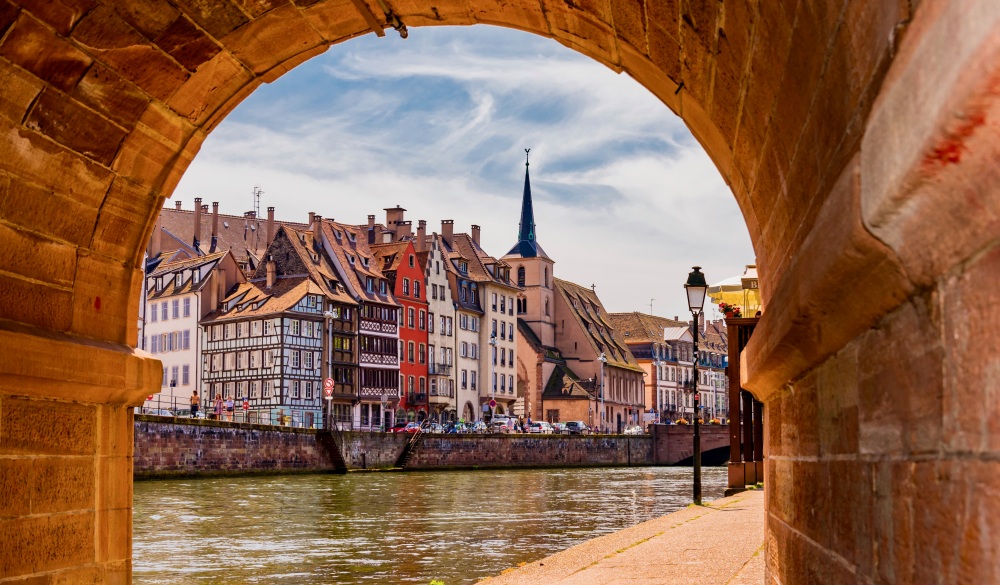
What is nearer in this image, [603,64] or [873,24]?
[873,24]

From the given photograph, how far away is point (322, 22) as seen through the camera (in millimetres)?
7094

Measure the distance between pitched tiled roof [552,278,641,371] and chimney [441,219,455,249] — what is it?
16744 mm

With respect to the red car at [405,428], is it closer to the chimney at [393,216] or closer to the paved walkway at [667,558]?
the chimney at [393,216]

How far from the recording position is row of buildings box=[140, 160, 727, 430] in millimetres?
67188

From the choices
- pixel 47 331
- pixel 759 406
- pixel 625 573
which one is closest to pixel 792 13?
pixel 47 331

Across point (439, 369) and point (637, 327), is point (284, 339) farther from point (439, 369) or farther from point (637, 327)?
point (637, 327)

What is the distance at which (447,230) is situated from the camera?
3521 inches

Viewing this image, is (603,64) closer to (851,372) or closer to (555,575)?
(851,372)

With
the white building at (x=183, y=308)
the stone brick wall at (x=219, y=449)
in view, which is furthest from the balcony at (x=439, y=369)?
the stone brick wall at (x=219, y=449)

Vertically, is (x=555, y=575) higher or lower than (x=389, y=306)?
lower

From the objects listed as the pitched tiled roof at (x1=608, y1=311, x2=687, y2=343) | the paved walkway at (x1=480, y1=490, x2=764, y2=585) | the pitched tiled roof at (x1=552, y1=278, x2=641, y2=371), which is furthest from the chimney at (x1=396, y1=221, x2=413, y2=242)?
the paved walkway at (x1=480, y1=490, x2=764, y2=585)

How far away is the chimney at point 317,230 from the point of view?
72.8 m

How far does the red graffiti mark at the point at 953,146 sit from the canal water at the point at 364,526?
49.0 ft

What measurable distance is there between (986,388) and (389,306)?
73026 millimetres
